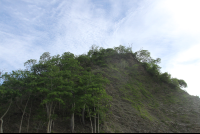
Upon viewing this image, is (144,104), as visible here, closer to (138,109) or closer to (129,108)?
(138,109)

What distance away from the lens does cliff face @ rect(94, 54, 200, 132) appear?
18.6 m

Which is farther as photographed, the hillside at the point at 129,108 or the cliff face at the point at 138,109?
the cliff face at the point at 138,109

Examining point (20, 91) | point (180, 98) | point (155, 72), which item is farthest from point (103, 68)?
point (20, 91)

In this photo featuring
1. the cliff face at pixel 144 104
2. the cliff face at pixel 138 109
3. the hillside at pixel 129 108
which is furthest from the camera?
the cliff face at pixel 144 104

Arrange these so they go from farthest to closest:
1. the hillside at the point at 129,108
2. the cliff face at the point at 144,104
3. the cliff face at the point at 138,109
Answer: the cliff face at the point at 144,104
the cliff face at the point at 138,109
the hillside at the point at 129,108

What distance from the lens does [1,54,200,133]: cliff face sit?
17047mm

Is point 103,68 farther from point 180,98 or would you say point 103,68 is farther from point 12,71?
point 12,71

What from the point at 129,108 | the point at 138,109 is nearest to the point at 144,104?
the point at 138,109

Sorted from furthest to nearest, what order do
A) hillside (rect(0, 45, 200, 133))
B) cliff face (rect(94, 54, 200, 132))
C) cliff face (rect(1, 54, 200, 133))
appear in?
1. cliff face (rect(94, 54, 200, 132))
2. cliff face (rect(1, 54, 200, 133))
3. hillside (rect(0, 45, 200, 133))

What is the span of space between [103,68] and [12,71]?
22.9m

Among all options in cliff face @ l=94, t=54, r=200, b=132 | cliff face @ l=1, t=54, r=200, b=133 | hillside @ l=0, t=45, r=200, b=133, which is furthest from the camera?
cliff face @ l=94, t=54, r=200, b=132

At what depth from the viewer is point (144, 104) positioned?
24.8 m

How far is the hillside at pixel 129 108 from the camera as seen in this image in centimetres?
1677

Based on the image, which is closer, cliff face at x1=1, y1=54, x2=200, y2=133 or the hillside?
the hillside
